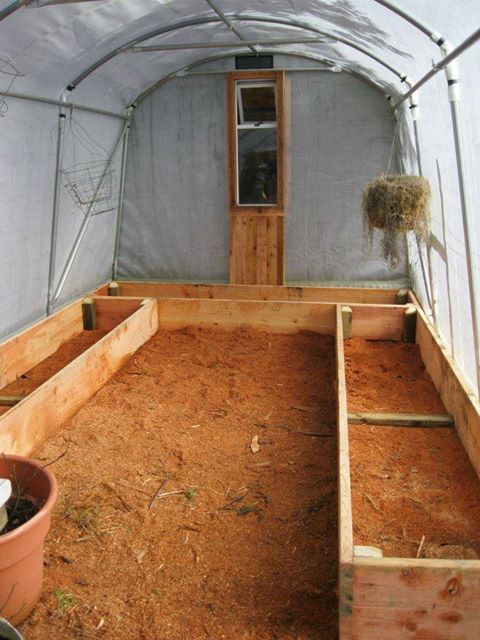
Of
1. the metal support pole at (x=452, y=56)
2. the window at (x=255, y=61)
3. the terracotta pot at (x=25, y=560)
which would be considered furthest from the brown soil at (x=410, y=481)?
the window at (x=255, y=61)

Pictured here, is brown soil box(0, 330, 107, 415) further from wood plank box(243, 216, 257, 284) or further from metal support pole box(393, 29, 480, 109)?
metal support pole box(393, 29, 480, 109)

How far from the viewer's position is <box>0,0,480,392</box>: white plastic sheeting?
3252 millimetres

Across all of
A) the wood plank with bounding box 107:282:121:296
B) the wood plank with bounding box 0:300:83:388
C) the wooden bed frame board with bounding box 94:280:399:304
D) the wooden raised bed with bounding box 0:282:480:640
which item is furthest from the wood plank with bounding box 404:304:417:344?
the wood plank with bounding box 107:282:121:296

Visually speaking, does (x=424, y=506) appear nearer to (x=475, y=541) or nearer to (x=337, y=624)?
(x=475, y=541)

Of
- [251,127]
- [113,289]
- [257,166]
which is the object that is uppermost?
[251,127]

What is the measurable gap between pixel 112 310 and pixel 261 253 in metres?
1.97

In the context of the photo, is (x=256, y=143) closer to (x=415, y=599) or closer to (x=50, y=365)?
(x=50, y=365)

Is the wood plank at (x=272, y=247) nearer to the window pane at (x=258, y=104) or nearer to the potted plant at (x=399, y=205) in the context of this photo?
the window pane at (x=258, y=104)

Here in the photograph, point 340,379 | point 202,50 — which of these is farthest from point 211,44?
point 340,379

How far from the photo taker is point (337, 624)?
222 cm

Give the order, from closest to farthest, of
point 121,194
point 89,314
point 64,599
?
point 64,599
point 89,314
point 121,194

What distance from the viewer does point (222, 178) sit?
272 inches

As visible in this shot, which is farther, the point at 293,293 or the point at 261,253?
the point at 261,253

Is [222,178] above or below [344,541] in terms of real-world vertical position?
above
